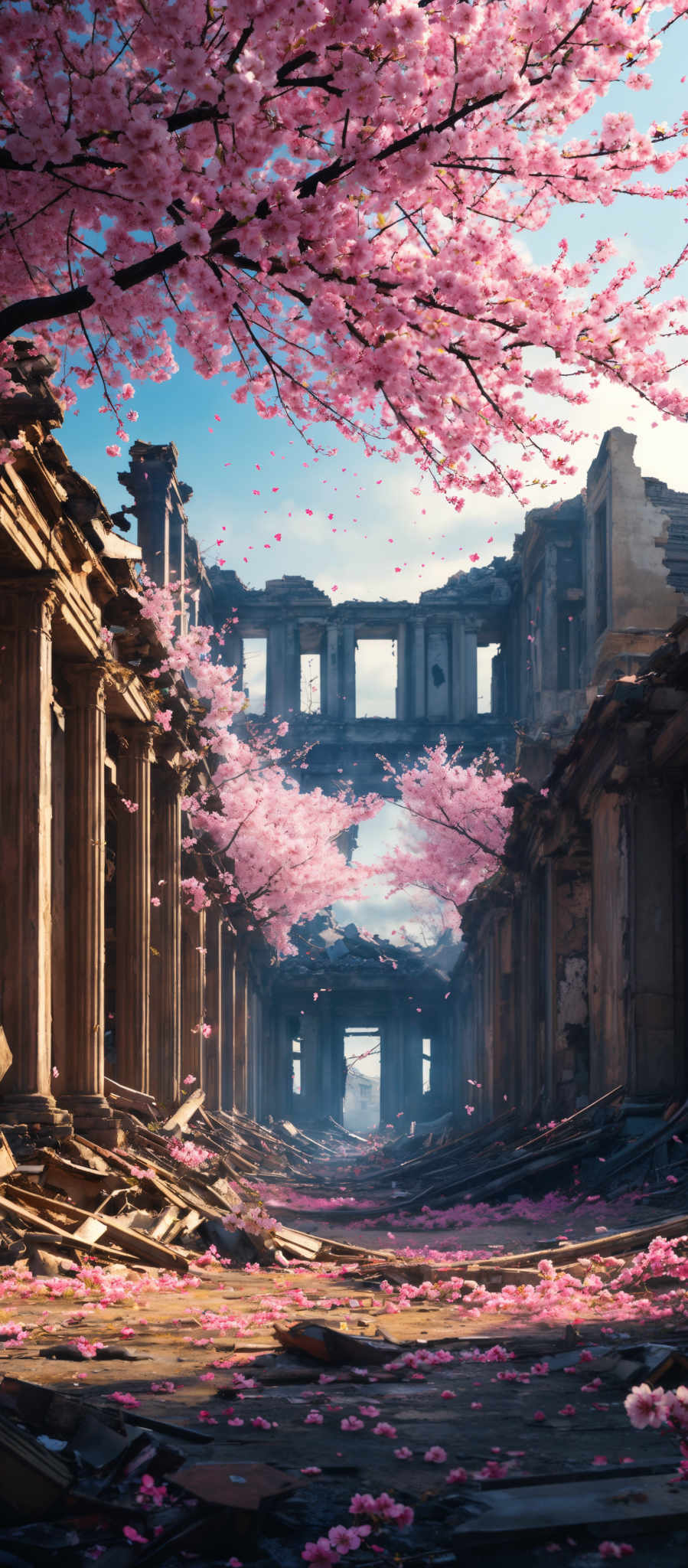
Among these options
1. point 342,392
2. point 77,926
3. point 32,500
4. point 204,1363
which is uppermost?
point 32,500

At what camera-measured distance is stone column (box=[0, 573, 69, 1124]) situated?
36.4ft

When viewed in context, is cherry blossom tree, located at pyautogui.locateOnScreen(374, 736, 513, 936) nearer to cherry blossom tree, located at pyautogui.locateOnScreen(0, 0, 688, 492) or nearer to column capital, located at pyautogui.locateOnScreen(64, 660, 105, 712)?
column capital, located at pyautogui.locateOnScreen(64, 660, 105, 712)

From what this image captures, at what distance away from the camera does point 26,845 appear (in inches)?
444

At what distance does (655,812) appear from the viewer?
587 inches

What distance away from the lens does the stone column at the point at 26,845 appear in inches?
437

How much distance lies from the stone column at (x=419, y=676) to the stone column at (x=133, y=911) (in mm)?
38341

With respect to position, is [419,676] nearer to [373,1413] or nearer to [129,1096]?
[129,1096]

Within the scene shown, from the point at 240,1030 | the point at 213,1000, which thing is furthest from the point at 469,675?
the point at 213,1000

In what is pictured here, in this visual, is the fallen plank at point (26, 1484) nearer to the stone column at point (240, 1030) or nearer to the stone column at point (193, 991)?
the stone column at point (193, 991)

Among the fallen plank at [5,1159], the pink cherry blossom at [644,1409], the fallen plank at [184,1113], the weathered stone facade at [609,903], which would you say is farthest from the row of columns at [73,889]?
the pink cherry blossom at [644,1409]

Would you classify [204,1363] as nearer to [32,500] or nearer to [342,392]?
[342,392]

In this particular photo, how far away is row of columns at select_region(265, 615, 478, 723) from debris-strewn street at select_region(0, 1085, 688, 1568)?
42.7 metres

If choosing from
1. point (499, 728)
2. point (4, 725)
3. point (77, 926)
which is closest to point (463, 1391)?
point (4, 725)

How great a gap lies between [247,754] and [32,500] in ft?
83.3
